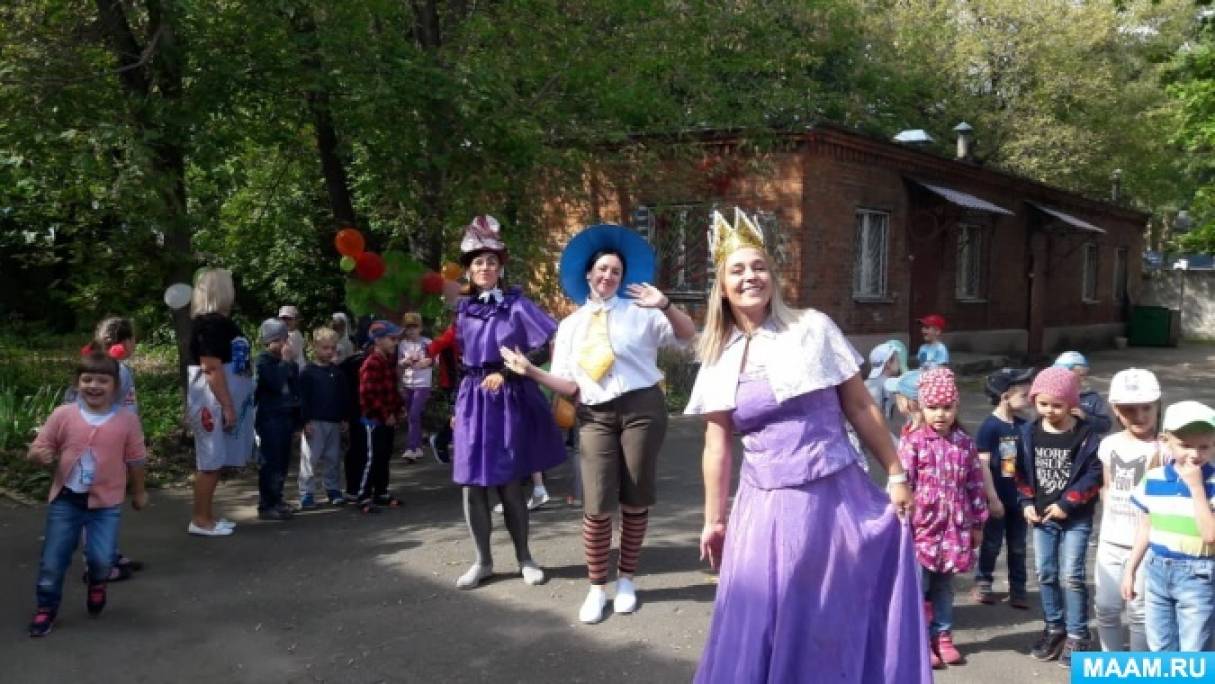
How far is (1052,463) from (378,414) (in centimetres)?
493

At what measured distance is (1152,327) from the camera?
29.6 m

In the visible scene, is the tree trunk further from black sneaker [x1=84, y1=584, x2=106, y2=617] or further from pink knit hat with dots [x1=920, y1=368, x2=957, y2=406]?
pink knit hat with dots [x1=920, y1=368, x2=957, y2=406]

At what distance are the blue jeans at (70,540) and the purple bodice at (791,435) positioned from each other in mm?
3518

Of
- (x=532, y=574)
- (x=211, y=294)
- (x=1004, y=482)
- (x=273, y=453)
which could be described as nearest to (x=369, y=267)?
(x=273, y=453)

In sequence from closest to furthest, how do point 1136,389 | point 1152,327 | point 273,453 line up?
point 1136,389 < point 273,453 < point 1152,327

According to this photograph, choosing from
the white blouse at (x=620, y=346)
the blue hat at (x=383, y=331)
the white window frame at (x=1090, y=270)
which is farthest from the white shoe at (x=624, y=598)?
the white window frame at (x=1090, y=270)

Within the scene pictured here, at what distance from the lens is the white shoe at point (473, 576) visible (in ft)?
19.6

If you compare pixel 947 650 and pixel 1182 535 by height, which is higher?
pixel 1182 535

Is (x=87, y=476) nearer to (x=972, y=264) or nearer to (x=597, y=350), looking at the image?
(x=597, y=350)

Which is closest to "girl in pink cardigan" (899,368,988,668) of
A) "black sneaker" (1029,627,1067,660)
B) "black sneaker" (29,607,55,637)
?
"black sneaker" (1029,627,1067,660)

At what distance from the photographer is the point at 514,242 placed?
433 inches

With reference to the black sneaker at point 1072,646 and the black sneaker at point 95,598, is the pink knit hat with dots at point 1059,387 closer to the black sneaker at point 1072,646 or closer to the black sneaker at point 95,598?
the black sneaker at point 1072,646

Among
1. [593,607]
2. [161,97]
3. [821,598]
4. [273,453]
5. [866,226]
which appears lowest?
[593,607]

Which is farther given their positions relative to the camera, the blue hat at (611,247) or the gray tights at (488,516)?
the gray tights at (488,516)
